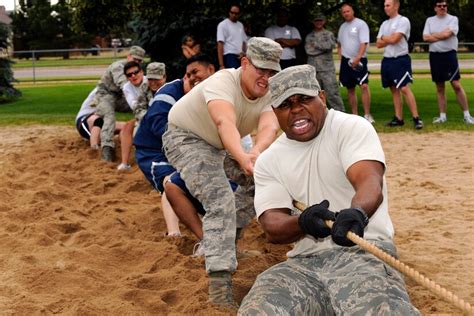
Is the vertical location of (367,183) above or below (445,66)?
below

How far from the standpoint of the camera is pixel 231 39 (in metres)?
12.8

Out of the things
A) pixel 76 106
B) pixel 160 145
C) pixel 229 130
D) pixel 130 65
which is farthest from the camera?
pixel 76 106

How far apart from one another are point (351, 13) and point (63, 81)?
16.2 m

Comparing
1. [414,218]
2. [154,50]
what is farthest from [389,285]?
[154,50]

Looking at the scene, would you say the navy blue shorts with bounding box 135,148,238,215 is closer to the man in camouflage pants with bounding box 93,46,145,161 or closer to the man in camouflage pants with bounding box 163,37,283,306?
the man in camouflage pants with bounding box 163,37,283,306

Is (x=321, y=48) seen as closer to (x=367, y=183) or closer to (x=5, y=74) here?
(x=367, y=183)

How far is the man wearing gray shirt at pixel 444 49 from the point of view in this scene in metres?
11.4

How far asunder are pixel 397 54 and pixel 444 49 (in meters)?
0.84

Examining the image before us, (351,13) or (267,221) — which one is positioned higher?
(351,13)

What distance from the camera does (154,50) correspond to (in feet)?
60.2

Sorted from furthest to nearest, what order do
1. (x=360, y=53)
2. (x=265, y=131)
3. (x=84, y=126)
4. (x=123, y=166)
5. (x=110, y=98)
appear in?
(x=360, y=53)
(x=84, y=126)
(x=110, y=98)
(x=123, y=166)
(x=265, y=131)

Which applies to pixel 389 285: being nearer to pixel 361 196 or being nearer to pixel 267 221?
pixel 361 196

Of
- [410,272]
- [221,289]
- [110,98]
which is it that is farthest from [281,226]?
[110,98]

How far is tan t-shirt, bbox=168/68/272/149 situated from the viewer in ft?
16.0
